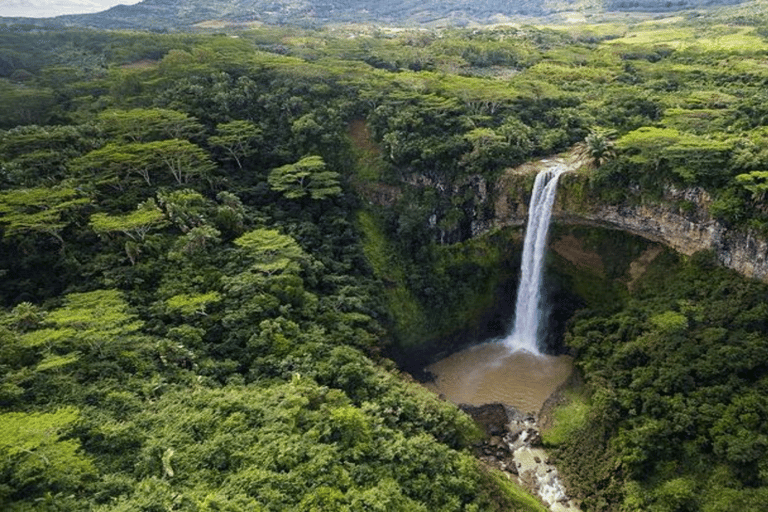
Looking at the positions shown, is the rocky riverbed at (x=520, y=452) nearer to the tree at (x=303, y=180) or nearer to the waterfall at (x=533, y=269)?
the waterfall at (x=533, y=269)

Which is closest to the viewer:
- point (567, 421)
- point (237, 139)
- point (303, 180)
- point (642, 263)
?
point (567, 421)

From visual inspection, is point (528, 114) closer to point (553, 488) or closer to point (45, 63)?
point (553, 488)

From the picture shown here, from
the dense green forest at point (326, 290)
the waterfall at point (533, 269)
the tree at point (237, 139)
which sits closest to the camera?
the dense green forest at point (326, 290)

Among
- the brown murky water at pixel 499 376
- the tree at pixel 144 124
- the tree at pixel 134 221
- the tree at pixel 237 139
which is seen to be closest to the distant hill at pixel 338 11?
the tree at pixel 144 124

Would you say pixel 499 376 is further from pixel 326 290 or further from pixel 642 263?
pixel 326 290

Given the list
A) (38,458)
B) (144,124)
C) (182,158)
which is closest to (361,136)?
(182,158)
